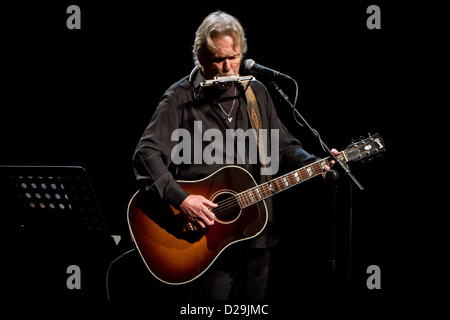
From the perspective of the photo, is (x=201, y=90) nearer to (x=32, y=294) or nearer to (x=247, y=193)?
(x=247, y=193)

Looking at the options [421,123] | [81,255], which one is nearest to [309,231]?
[421,123]

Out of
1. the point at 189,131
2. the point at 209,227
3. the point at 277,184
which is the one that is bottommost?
the point at 209,227

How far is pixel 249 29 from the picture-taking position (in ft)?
8.86

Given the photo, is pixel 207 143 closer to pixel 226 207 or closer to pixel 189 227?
pixel 226 207

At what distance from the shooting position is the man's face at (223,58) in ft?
6.51

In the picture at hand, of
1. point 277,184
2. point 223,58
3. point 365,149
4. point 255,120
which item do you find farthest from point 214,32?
point 365,149

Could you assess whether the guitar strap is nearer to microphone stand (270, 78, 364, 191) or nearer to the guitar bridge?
microphone stand (270, 78, 364, 191)

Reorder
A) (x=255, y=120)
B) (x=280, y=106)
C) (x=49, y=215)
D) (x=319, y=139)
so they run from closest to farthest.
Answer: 1. (x=319, y=139)
2. (x=49, y=215)
3. (x=255, y=120)
4. (x=280, y=106)

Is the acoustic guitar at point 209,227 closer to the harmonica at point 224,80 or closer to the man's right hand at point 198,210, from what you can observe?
the man's right hand at point 198,210

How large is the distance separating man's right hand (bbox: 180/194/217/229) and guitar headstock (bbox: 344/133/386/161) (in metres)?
0.81

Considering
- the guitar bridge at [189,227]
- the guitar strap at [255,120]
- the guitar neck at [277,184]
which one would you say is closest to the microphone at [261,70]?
the guitar strap at [255,120]

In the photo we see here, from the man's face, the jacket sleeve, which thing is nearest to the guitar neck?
the jacket sleeve

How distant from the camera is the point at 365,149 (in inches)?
79.0

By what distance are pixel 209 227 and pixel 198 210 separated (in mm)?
204
